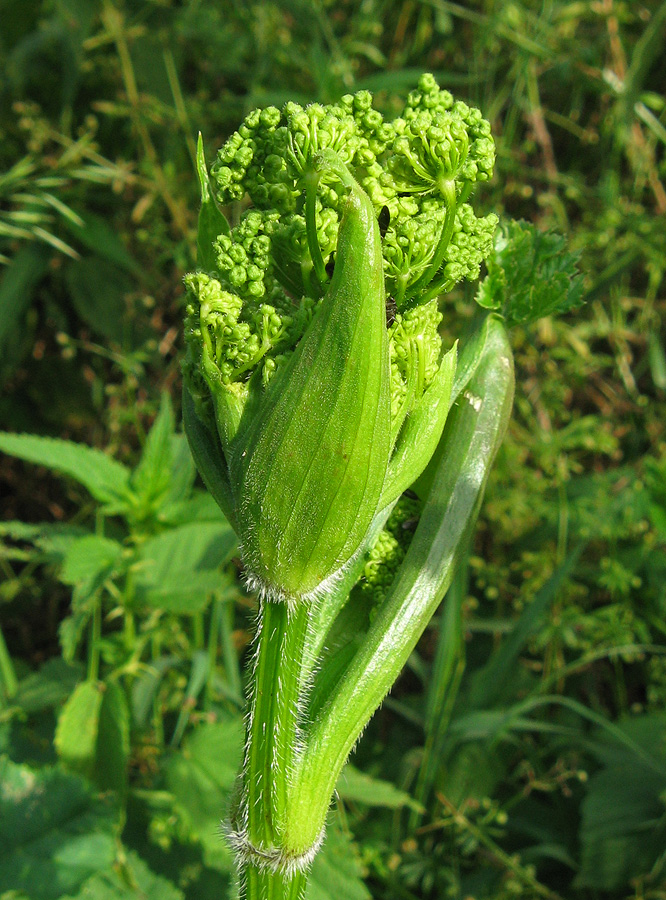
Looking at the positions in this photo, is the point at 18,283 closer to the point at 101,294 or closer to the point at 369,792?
the point at 101,294

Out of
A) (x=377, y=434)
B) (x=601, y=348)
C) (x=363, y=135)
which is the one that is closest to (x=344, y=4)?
(x=601, y=348)

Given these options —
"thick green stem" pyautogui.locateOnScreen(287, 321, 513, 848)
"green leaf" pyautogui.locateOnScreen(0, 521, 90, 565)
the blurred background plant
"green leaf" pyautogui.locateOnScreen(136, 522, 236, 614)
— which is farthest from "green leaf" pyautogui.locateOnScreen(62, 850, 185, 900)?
"thick green stem" pyautogui.locateOnScreen(287, 321, 513, 848)

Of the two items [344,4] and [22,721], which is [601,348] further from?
[22,721]

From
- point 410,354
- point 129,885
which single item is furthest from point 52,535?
point 410,354

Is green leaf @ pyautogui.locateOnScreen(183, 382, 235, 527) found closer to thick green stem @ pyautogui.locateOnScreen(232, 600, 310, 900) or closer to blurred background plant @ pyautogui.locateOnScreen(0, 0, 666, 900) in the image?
thick green stem @ pyautogui.locateOnScreen(232, 600, 310, 900)

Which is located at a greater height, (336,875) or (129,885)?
(336,875)

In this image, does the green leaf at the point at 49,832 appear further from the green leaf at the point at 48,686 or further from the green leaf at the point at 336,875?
the green leaf at the point at 336,875
